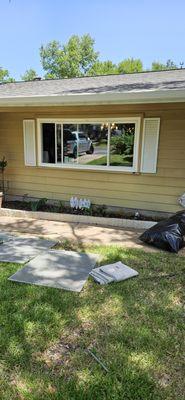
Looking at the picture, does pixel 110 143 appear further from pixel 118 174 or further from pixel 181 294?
pixel 181 294

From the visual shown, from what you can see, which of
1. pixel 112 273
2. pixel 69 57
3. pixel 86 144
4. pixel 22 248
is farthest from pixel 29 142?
pixel 69 57

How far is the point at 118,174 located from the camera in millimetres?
6023

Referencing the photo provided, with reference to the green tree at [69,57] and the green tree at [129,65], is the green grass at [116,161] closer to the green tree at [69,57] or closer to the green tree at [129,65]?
the green tree at [69,57]

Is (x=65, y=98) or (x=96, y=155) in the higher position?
(x=65, y=98)

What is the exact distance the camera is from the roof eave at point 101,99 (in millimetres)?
4457

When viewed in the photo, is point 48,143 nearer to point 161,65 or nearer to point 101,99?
point 101,99

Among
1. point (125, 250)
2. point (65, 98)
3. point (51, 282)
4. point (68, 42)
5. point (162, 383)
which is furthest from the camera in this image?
point (68, 42)

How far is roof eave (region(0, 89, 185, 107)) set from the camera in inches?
175

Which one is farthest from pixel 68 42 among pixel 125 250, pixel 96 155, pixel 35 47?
pixel 125 250

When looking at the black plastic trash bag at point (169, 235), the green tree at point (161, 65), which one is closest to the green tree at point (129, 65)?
the green tree at point (161, 65)

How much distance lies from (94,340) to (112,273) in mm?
1068

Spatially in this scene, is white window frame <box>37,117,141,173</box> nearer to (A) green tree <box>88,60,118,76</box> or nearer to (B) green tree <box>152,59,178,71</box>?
(A) green tree <box>88,60,118,76</box>

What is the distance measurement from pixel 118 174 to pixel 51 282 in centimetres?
334

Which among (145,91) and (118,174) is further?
(118,174)
